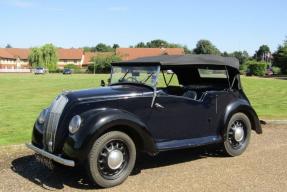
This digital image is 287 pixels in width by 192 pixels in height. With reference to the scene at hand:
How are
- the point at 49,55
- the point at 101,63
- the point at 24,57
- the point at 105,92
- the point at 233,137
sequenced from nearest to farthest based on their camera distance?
the point at 105,92 → the point at 233,137 → the point at 101,63 → the point at 49,55 → the point at 24,57

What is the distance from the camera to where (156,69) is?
21.9ft

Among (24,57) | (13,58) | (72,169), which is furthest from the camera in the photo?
(24,57)

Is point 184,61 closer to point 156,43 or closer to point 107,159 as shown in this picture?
point 107,159

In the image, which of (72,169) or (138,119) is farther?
(72,169)

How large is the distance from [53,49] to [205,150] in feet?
340

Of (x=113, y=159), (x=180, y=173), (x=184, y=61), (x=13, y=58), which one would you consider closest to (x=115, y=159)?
(x=113, y=159)

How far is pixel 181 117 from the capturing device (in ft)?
21.9

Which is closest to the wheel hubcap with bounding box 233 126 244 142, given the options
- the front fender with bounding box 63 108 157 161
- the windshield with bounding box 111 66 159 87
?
A: the windshield with bounding box 111 66 159 87

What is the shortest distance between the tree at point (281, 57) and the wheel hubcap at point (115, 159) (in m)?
66.4

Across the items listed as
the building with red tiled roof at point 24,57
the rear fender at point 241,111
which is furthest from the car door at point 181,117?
the building with red tiled roof at point 24,57

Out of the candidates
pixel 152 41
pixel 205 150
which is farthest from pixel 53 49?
pixel 205 150

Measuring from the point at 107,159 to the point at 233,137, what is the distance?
280 cm

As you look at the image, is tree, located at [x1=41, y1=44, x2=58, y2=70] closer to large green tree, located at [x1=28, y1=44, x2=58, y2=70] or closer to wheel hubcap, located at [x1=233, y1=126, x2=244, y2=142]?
large green tree, located at [x1=28, y1=44, x2=58, y2=70]

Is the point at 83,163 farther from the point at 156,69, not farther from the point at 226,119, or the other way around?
the point at 226,119
